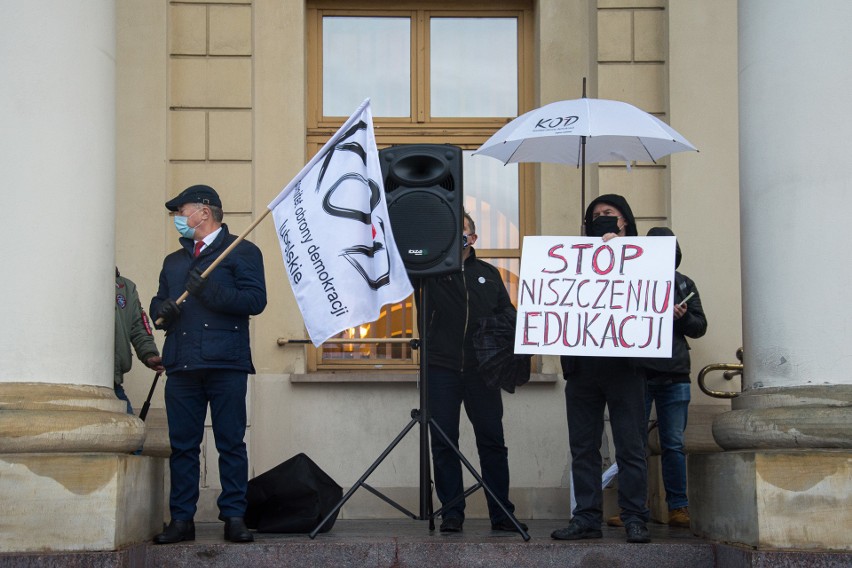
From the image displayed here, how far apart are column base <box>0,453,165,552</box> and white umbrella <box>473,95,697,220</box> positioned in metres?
2.80

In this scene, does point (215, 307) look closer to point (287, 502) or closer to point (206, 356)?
point (206, 356)

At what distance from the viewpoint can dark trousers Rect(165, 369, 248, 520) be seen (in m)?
6.95

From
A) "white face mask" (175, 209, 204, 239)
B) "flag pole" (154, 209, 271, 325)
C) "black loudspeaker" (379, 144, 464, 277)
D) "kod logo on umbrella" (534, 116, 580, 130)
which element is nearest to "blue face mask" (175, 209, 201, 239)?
"white face mask" (175, 209, 204, 239)

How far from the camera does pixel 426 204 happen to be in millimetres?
7039

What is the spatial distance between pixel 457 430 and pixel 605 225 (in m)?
1.48

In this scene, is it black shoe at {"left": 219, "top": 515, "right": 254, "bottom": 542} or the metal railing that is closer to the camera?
black shoe at {"left": 219, "top": 515, "right": 254, "bottom": 542}

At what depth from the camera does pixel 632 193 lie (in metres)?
9.35

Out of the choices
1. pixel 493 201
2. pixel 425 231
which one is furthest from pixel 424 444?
pixel 493 201

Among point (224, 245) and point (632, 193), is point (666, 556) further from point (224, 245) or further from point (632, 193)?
point (632, 193)

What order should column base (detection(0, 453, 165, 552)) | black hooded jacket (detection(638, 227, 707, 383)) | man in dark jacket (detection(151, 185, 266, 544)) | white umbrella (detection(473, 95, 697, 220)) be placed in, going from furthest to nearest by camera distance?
black hooded jacket (detection(638, 227, 707, 383))
white umbrella (detection(473, 95, 697, 220))
man in dark jacket (detection(151, 185, 266, 544))
column base (detection(0, 453, 165, 552))

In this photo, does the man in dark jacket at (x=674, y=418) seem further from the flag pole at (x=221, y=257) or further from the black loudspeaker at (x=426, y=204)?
the flag pole at (x=221, y=257)

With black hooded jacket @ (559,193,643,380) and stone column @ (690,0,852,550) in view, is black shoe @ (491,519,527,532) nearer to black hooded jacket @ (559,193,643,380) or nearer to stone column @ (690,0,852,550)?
black hooded jacket @ (559,193,643,380)

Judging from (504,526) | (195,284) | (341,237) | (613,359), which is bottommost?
(504,526)

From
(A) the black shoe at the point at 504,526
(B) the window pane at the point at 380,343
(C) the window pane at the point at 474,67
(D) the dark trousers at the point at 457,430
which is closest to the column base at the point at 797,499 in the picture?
(A) the black shoe at the point at 504,526
